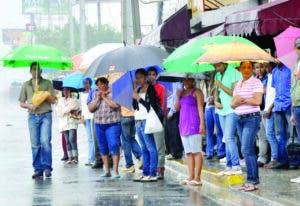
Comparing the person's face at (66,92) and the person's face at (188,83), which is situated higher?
the person's face at (188,83)

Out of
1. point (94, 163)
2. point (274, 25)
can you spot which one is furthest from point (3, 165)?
point (274, 25)

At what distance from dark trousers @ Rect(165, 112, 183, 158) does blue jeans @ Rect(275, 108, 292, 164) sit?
11.9ft

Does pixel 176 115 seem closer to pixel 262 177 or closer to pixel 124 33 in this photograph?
pixel 262 177

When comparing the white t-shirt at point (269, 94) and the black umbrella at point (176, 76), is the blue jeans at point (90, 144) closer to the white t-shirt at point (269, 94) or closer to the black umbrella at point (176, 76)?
the black umbrella at point (176, 76)

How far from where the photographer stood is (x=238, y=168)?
1422 cm

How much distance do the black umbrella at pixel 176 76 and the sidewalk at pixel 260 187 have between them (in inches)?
57.4

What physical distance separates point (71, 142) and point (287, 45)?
7.53m

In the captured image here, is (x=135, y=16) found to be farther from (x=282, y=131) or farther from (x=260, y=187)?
(x=260, y=187)

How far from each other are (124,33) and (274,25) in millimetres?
16061

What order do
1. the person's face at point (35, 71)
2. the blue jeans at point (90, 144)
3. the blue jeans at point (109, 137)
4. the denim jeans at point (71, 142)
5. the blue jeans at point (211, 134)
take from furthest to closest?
the denim jeans at point (71, 142), the blue jeans at point (90, 144), the blue jeans at point (211, 134), the person's face at point (35, 71), the blue jeans at point (109, 137)

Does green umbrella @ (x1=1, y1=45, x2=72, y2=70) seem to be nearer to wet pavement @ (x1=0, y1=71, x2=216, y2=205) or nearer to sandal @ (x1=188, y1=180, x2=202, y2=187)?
wet pavement @ (x1=0, y1=71, x2=216, y2=205)

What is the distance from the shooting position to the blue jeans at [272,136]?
52.3ft

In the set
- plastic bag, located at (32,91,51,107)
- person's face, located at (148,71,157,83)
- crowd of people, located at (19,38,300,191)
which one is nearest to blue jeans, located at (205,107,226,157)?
crowd of people, located at (19,38,300,191)

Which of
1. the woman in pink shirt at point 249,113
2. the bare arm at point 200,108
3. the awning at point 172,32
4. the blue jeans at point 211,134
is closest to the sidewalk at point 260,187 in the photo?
the woman in pink shirt at point 249,113
